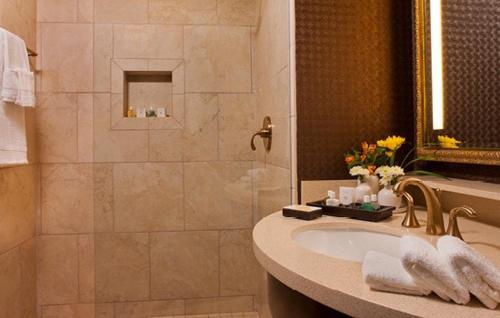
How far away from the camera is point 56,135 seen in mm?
2182

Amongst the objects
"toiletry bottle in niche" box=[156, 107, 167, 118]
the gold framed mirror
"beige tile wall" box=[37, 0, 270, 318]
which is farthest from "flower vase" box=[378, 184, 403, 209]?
"toiletry bottle in niche" box=[156, 107, 167, 118]

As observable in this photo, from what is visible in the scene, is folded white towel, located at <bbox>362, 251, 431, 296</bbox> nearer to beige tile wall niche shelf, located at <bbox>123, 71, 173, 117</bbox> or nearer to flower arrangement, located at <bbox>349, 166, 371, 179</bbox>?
flower arrangement, located at <bbox>349, 166, 371, 179</bbox>

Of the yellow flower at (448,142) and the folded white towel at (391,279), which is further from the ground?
the yellow flower at (448,142)

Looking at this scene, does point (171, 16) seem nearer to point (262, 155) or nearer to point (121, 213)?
point (262, 155)

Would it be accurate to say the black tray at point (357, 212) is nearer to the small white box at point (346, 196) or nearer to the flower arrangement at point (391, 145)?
the small white box at point (346, 196)

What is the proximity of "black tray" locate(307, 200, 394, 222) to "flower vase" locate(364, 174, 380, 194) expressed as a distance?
0.15 m

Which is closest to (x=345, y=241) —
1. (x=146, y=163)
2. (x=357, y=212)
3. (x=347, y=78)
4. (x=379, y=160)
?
(x=357, y=212)

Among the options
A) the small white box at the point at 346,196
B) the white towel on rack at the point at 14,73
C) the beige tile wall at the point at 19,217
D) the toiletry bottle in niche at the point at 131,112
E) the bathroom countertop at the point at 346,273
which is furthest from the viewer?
the toiletry bottle in niche at the point at 131,112

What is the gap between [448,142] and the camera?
1276 millimetres

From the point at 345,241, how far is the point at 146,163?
156cm

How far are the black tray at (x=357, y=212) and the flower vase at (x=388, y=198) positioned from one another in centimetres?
7

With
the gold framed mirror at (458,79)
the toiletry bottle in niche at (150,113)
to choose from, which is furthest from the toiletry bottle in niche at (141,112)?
the gold framed mirror at (458,79)

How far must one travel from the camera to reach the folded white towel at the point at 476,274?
1.59 ft

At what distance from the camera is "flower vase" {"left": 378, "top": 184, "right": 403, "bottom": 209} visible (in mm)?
1211
